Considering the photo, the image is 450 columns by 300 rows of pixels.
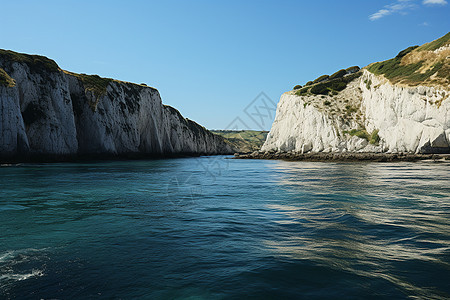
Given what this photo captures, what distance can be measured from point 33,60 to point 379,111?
72265mm

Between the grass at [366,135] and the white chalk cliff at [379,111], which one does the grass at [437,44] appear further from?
the grass at [366,135]

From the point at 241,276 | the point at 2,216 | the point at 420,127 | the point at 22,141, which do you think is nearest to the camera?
the point at 241,276

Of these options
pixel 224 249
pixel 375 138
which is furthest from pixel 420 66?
pixel 224 249

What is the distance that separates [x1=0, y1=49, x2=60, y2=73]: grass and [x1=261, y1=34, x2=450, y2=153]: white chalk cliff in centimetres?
6280

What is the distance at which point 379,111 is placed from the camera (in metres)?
70.4

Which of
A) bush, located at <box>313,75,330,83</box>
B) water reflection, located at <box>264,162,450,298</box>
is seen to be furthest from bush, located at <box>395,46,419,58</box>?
water reflection, located at <box>264,162,450,298</box>

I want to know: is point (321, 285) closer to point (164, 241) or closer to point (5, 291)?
point (164, 241)

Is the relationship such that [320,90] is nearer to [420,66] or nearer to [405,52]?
[405,52]

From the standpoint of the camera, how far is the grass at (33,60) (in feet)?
159

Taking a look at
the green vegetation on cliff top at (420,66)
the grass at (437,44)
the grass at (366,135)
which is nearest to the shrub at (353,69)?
the green vegetation on cliff top at (420,66)

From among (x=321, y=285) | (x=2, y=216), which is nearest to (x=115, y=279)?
(x=321, y=285)

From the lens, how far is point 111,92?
6994 cm

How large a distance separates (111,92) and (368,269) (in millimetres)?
72061

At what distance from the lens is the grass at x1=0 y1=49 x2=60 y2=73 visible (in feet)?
159
